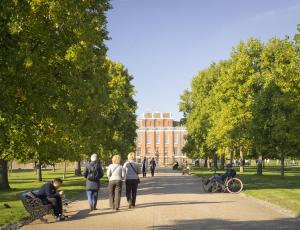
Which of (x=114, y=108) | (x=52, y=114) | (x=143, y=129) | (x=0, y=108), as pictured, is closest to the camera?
(x=0, y=108)

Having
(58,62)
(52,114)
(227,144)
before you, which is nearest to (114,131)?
(227,144)

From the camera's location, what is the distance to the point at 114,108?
1861 inches

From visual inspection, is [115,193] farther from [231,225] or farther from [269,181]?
[269,181]

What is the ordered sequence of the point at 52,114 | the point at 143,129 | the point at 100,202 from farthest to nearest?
the point at 143,129 → the point at 100,202 → the point at 52,114

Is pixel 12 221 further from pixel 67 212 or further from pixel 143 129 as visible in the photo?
pixel 143 129

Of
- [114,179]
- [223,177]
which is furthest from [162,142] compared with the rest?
[114,179]

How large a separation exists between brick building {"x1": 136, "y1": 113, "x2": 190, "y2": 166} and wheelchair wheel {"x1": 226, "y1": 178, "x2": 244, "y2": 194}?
10797 centimetres

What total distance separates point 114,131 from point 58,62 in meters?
28.4

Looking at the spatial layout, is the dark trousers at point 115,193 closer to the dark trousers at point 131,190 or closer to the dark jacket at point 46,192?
the dark trousers at point 131,190

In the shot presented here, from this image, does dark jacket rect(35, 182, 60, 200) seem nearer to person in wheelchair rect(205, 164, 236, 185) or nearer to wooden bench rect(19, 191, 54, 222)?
wooden bench rect(19, 191, 54, 222)

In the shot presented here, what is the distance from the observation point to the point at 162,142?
441ft

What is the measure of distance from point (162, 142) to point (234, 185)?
11055 centimetres

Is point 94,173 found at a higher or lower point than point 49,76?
lower

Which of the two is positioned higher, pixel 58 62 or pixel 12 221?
pixel 58 62
